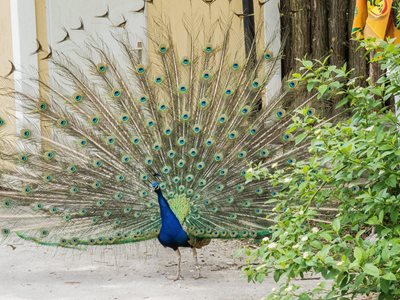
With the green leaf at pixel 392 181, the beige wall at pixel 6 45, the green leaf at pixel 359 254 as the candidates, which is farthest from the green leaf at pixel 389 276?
the beige wall at pixel 6 45

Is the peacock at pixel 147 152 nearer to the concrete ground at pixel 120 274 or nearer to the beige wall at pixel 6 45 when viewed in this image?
the concrete ground at pixel 120 274

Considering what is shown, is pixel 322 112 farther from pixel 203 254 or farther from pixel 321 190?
pixel 321 190


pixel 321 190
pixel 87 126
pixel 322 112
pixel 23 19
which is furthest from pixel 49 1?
pixel 321 190

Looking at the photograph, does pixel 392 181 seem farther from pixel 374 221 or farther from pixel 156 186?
pixel 156 186

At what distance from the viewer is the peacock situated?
22.0ft

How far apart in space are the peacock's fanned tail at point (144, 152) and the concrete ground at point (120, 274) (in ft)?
0.96

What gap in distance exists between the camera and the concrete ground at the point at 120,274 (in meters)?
6.19

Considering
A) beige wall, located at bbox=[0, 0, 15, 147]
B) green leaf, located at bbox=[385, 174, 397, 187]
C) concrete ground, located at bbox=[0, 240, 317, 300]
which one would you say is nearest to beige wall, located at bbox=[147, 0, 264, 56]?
beige wall, located at bbox=[0, 0, 15, 147]

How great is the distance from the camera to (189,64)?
6.94 meters

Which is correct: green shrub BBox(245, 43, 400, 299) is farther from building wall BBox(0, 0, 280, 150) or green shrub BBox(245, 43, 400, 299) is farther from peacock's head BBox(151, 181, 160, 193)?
building wall BBox(0, 0, 280, 150)

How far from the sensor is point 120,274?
6.72 m

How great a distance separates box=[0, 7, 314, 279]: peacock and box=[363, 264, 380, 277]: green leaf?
9.73 ft

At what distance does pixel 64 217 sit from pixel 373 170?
3137mm

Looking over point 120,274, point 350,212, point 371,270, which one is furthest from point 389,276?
point 120,274
